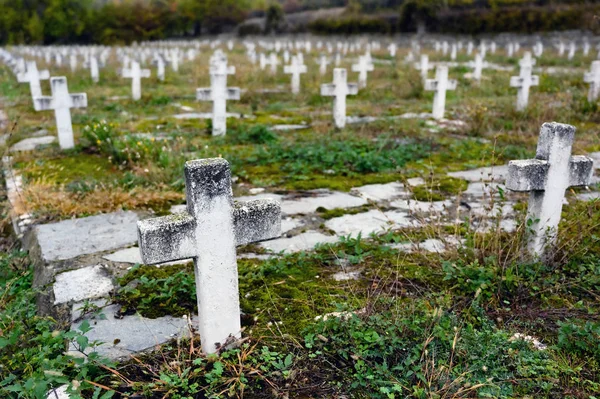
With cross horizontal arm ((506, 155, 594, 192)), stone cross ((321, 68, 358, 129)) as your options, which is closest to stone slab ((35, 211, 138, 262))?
cross horizontal arm ((506, 155, 594, 192))

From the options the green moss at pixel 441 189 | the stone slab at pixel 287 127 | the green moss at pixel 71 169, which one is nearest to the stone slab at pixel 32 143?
the green moss at pixel 71 169

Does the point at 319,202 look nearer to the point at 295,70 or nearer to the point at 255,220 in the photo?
the point at 255,220

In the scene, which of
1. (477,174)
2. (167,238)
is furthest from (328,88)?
(167,238)

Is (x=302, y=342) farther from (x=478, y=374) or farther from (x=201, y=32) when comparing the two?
(x=201, y=32)

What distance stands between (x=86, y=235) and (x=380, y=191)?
2632 mm

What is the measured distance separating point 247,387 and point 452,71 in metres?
17.2

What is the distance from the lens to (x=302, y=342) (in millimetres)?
2578

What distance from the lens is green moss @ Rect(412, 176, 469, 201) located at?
4.90 metres

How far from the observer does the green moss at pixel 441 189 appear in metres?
4.90

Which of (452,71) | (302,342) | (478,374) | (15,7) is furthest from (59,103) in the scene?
(15,7)

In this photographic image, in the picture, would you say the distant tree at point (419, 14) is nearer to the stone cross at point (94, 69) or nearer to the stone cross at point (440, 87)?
the stone cross at point (94, 69)

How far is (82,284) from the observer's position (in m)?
3.26

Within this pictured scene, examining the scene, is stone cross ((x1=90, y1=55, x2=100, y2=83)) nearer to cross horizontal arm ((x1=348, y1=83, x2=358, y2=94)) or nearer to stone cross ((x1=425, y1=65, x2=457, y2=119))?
cross horizontal arm ((x1=348, y1=83, x2=358, y2=94))

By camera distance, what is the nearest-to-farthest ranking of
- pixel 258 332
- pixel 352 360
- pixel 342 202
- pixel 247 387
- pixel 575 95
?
pixel 247 387 < pixel 352 360 < pixel 258 332 < pixel 342 202 < pixel 575 95
